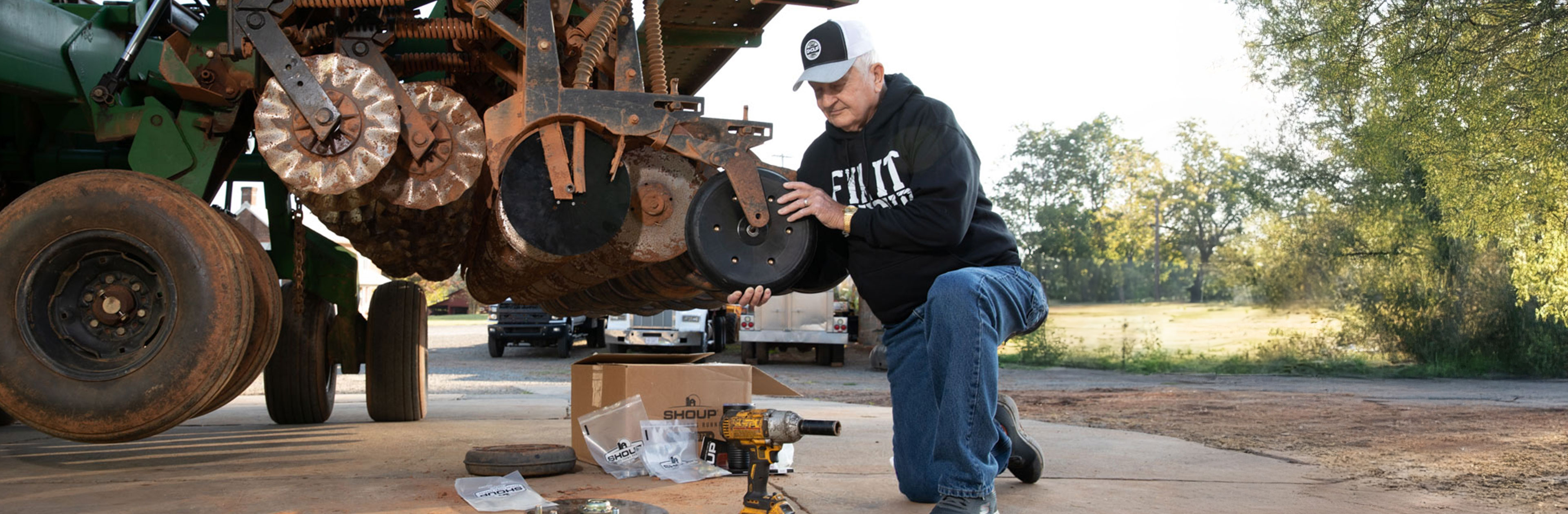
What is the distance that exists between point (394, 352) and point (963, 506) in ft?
14.2

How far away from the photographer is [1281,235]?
1994cm

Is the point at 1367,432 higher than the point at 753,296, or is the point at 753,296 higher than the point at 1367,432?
the point at 753,296

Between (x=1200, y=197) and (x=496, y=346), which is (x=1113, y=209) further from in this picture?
(x=496, y=346)

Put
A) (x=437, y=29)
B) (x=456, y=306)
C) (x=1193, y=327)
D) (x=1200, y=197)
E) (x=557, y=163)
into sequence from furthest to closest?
1. (x=456, y=306)
2. (x=1200, y=197)
3. (x=1193, y=327)
4. (x=437, y=29)
5. (x=557, y=163)

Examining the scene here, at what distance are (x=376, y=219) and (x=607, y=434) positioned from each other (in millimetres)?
1697

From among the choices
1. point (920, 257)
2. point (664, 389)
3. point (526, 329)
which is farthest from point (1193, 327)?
point (920, 257)

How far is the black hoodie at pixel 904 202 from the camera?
3.01 m

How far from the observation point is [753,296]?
3279mm

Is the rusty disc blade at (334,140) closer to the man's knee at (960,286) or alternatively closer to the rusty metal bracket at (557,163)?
the rusty metal bracket at (557,163)

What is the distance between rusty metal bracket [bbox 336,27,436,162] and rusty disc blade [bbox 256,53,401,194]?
5cm

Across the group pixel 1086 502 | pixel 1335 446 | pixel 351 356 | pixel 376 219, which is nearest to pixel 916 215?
pixel 1086 502

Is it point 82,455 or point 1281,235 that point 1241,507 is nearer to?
point 82,455

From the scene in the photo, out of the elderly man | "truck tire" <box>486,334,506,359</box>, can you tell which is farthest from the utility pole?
the elderly man

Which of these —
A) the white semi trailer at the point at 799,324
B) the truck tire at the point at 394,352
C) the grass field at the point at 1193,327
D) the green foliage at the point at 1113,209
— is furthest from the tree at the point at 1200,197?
the truck tire at the point at 394,352
